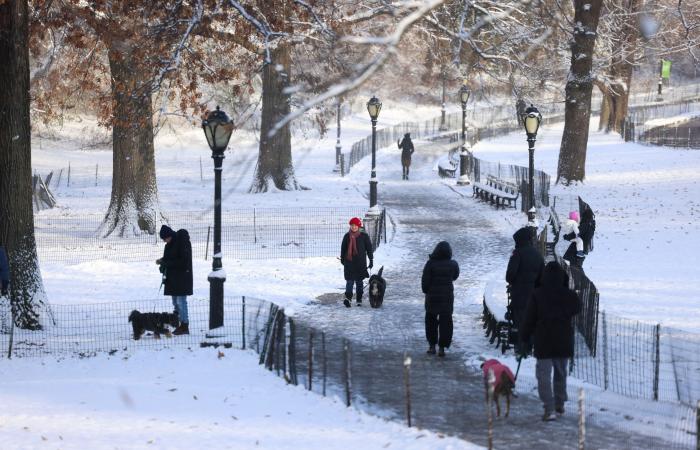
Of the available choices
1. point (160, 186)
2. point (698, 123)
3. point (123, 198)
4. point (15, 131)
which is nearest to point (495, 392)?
point (15, 131)

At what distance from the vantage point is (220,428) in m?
10.4

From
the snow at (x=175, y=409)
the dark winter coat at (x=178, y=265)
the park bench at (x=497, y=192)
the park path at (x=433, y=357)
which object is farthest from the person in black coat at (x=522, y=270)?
the park bench at (x=497, y=192)

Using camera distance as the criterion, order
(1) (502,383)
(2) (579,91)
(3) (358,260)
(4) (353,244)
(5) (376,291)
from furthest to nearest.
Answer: (2) (579,91)
(4) (353,244)
(3) (358,260)
(5) (376,291)
(1) (502,383)

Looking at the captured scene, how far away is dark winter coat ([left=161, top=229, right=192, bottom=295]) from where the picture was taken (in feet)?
48.6

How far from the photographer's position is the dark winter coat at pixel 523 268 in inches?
531

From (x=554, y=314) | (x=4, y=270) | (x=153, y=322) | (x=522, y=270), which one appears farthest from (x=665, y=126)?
(x=554, y=314)

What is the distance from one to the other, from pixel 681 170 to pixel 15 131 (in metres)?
30.4

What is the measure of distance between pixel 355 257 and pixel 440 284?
3.89 metres

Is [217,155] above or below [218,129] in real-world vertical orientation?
below

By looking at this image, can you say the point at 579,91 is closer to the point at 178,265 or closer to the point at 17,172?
the point at 178,265

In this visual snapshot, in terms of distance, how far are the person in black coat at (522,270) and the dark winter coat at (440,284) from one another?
0.77 m

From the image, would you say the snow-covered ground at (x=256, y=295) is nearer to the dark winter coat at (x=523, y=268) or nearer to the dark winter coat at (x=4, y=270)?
the dark winter coat at (x=523, y=268)

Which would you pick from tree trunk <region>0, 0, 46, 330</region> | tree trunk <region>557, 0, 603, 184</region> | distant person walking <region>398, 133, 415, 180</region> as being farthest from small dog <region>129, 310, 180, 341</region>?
distant person walking <region>398, 133, 415, 180</region>

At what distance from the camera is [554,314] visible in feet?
34.5
